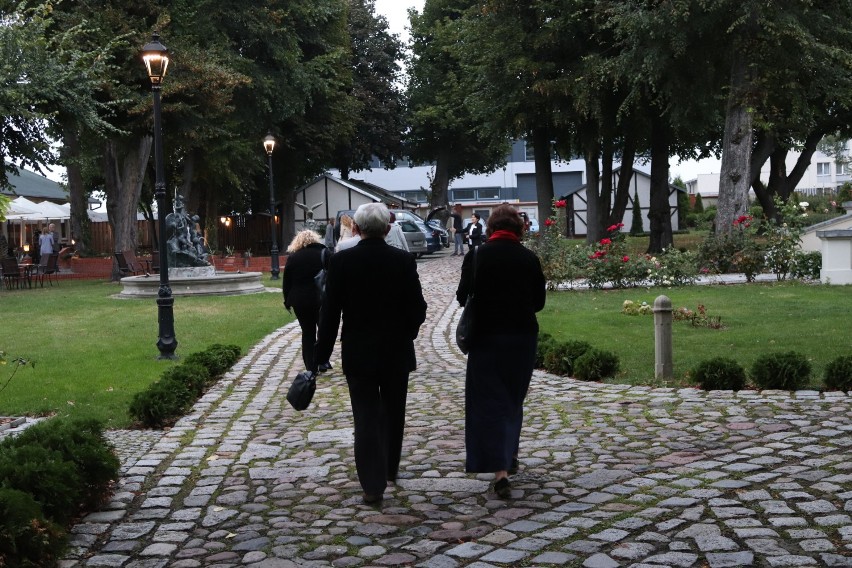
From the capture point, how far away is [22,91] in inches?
936

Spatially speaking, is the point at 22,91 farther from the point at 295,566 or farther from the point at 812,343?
the point at 295,566

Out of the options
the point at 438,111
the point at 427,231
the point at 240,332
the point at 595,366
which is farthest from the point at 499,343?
the point at 438,111

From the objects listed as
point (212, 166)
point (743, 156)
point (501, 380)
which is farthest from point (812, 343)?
point (212, 166)

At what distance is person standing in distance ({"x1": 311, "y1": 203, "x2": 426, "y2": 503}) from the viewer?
644cm

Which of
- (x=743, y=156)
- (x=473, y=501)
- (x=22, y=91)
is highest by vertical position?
(x=22, y=91)

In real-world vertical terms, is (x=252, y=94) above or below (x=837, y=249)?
above

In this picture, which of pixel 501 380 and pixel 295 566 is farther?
pixel 501 380

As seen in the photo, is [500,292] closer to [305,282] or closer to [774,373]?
[774,373]

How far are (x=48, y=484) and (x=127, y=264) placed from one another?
991 inches

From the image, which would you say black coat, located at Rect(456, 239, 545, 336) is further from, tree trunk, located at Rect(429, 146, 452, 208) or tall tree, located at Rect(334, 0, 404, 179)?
tree trunk, located at Rect(429, 146, 452, 208)

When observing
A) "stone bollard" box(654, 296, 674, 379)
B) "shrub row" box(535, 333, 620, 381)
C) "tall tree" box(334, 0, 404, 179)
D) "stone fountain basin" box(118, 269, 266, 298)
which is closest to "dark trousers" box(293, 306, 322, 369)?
"shrub row" box(535, 333, 620, 381)

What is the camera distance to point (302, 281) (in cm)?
1112

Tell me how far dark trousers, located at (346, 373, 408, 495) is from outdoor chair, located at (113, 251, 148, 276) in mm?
24298

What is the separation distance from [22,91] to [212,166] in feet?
45.8
